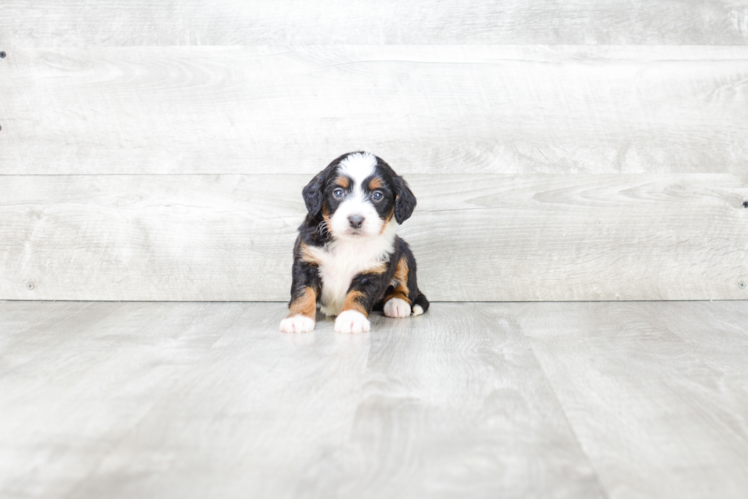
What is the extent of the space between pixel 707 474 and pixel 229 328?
4.97 feet

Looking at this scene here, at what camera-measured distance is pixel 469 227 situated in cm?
278

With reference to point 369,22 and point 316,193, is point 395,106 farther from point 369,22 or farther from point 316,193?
point 316,193

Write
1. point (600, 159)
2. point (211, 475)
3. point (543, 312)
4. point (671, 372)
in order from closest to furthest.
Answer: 1. point (211, 475)
2. point (671, 372)
3. point (543, 312)
4. point (600, 159)

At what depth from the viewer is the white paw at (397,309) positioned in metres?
2.47

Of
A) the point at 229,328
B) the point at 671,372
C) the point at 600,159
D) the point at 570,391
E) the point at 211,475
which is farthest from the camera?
the point at 600,159

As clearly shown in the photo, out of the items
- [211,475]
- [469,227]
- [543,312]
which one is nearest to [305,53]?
[469,227]

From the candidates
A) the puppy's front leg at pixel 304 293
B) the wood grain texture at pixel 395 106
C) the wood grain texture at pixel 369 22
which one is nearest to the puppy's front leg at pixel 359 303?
the puppy's front leg at pixel 304 293

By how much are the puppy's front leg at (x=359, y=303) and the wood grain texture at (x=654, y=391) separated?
0.51 metres

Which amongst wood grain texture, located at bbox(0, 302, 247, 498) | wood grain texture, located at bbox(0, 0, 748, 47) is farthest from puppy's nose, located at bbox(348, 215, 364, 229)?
wood grain texture, located at bbox(0, 0, 748, 47)

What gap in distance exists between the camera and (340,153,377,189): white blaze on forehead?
2.24 meters

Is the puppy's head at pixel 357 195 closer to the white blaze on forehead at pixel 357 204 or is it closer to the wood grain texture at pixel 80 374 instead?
the white blaze on forehead at pixel 357 204

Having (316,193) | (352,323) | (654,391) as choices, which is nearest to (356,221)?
(316,193)

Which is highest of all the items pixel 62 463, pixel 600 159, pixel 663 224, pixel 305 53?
pixel 305 53

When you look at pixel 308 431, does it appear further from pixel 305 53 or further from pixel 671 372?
pixel 305 53
